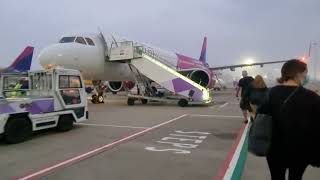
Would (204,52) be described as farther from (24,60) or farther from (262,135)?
(262,135)

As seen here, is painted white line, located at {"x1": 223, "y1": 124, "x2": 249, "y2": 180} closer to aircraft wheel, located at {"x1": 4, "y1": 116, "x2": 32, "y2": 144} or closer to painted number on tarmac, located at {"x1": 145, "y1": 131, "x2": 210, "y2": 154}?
painted number on tarmac, located at {"x1": 145, "y1": 131, "x2": 210, "y2": 154}

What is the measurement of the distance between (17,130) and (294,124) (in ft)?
21.7

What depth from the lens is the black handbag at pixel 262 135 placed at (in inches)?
120

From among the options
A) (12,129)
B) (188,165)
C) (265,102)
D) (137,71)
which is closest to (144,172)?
(188,165)

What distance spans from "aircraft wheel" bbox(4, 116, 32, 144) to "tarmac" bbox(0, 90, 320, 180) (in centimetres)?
18

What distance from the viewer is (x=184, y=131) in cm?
973

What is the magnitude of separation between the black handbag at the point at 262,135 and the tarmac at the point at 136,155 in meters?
2.19

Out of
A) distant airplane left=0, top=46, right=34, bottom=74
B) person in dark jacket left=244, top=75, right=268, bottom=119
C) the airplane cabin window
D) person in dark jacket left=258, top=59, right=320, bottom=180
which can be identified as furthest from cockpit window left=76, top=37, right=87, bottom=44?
person in dark jacket left=258, top=59, right=320, bottom=180

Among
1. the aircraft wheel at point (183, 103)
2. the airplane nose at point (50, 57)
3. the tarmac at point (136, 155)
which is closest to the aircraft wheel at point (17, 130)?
the tarmac at point (136, 155)

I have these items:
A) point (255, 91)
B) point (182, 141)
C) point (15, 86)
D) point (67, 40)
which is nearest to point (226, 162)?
point (182, 141)

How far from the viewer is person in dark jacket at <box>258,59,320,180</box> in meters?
3.01

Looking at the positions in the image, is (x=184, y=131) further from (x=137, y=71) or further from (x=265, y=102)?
(x=137, y=71)

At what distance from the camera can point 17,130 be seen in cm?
795

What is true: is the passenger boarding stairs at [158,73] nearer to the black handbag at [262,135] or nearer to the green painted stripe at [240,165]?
the green painted stripe at [240,165]
